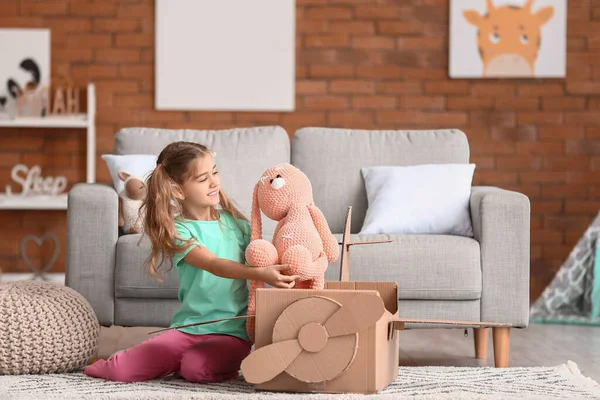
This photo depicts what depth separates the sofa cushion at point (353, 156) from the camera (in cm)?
348

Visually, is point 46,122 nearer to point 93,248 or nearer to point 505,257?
point 93,248

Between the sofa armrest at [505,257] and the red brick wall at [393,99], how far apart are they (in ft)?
6.17

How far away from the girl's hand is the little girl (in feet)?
0.64

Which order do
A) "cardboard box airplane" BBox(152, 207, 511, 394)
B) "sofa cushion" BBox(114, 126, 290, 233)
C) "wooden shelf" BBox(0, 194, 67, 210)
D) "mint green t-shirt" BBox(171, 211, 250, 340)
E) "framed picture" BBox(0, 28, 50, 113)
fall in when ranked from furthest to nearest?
"framed picture" BBox(0, 28, 50, 113)
"wooden shelf" BBox(0, 194, 67, 210)
"sofa cushion" BBox(114, 126, 290, 233)
"mint green t-shirt" BBox(171, 211, 250, 340)
"cardboard box airplane" BBox(152, 207, 511, 394)

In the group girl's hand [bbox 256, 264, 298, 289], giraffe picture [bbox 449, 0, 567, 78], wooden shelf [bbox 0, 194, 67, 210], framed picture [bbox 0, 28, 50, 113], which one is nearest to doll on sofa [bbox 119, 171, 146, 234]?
girl's hand [bbox 256, 264, 298, 289]

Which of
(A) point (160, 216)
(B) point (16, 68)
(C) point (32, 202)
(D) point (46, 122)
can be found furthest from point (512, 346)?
(B) point (16, 68)

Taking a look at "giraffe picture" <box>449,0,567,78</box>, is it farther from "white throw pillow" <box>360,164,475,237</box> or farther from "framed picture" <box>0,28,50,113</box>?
"framed picture" <box>0,28,50,113</box>

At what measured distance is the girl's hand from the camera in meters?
2.14

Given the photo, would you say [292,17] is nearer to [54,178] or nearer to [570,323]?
[54,178]

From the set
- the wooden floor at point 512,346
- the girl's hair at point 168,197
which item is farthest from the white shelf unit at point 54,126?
the girl's hair at point 168,197

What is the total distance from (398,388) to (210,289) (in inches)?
21.9

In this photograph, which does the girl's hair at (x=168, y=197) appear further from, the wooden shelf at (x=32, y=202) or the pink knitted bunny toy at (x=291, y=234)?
the wooden shelf at (x=32, y=202)

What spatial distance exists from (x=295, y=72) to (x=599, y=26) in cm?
166

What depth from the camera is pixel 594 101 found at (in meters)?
4.85
